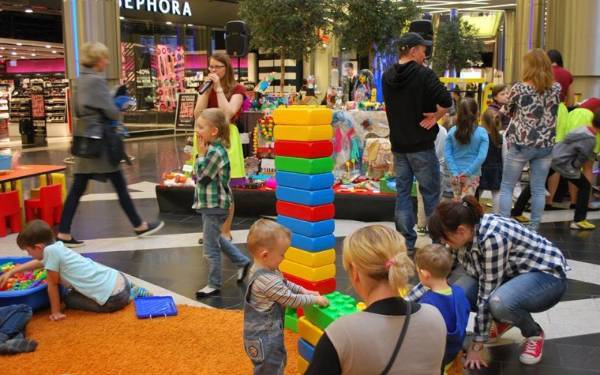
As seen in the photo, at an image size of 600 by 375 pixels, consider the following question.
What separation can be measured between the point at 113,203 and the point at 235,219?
174 centimetres

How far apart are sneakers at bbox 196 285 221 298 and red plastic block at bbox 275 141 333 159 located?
3.35 feet

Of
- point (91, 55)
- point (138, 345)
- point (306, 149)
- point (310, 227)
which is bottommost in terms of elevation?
point (138, 345)

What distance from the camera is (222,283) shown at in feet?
13.8

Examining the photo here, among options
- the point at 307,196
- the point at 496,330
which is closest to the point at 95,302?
the point at 307,196

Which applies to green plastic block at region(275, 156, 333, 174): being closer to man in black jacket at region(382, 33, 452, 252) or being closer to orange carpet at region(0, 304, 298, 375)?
orange carpet at region(0, 304, 298, 375)

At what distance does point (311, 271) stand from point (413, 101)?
1597 mm

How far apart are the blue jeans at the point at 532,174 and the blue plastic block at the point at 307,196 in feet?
7.11

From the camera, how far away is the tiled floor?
307 cm

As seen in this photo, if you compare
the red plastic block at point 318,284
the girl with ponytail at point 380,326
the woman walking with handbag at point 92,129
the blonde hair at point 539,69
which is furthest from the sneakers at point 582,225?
the girl with ponytail at point 380,326

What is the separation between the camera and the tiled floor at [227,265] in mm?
3074

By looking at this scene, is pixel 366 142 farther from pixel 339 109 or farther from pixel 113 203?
pixel 113 203

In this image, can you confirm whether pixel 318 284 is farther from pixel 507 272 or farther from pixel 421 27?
pixel 421 27

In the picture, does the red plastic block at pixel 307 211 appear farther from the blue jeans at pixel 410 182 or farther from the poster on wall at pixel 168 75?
the poster on wall at pixel 168 75

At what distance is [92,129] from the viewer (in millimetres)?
5047
